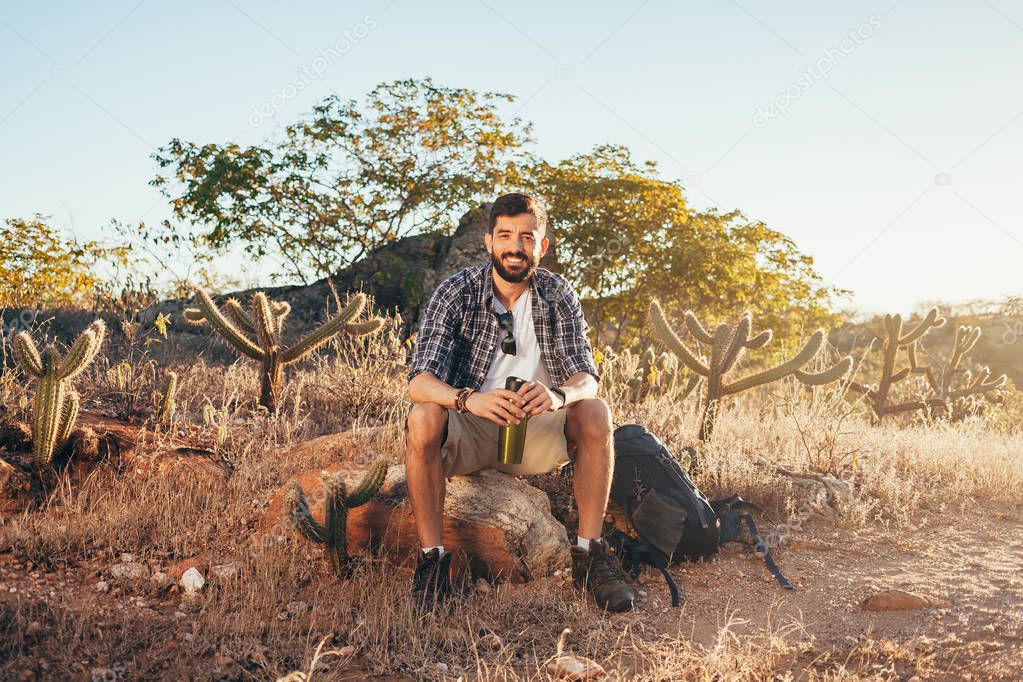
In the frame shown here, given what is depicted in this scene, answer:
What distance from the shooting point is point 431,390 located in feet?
12.6

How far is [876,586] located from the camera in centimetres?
421

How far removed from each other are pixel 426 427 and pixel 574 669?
1.30m

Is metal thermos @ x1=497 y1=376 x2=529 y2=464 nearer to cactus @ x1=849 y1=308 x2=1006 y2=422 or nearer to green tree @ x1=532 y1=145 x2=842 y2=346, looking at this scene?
cactus @ x1=849 y1=308 x2=1006 y2=422

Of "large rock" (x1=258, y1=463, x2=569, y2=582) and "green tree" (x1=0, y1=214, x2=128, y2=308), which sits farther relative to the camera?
"green tree" (x1=0, y1=214, x2=128, y2=308)

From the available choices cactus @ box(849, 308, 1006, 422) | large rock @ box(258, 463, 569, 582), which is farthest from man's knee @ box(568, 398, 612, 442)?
cactus @ box(849, 308, 1006, 422)

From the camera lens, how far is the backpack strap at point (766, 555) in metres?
4.20

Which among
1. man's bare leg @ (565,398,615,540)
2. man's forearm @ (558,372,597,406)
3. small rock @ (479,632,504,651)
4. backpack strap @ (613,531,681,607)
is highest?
man's forearm @ (558,372,597,406)

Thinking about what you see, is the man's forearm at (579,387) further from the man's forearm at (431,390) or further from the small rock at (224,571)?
the small rock at (224,571)

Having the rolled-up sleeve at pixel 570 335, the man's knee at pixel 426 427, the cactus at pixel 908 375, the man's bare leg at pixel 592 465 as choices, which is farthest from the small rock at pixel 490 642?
the cactus at pixel 908 375

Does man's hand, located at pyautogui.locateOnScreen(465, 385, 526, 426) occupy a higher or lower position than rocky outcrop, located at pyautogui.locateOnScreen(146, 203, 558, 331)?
lower

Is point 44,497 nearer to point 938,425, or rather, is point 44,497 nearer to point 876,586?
point 876,586

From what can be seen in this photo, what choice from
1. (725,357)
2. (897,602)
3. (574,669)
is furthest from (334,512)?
(725,357)

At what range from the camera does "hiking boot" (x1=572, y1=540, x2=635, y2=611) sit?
3707mm

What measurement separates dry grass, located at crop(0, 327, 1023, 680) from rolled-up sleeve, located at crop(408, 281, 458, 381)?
3.42 feet
